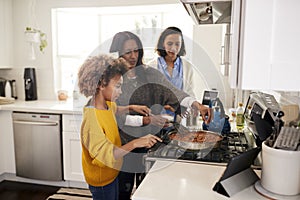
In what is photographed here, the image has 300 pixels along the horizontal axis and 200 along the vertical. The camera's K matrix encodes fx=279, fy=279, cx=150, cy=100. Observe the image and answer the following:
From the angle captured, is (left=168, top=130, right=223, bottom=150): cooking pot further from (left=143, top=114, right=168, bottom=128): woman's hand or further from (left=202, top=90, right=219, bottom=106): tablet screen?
(left=202, top=90, right=219, bottom=106): tablet screen

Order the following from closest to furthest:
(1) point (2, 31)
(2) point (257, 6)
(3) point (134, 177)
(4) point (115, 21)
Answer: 1. (2) point (257, 6)
2. (3) point (134, 177)
3. (1) point (2, 31)
4. (4) point (115, 21)

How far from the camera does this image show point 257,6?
2.08ft

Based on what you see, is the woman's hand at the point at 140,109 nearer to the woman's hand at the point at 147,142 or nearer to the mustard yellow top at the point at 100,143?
the mustard yellow top at the point at 100,143

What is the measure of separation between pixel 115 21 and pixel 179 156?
7.94ft

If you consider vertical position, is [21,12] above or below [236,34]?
above

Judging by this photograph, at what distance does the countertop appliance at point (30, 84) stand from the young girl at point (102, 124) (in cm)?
191

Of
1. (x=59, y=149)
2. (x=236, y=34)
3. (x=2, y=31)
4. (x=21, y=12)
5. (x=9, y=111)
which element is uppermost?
(x=21, y=12)

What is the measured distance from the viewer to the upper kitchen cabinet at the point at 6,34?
2968 mm

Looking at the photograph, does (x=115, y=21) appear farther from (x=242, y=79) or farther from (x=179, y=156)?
(x=242, y=79)

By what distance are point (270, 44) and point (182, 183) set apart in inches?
21.5

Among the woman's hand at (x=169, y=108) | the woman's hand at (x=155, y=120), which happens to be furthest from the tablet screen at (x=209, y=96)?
the woman's hand at (x=155, y=120)

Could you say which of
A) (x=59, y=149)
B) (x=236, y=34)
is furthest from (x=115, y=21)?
(x=236, y=34)

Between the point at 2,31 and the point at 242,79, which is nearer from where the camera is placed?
the point at 242,79

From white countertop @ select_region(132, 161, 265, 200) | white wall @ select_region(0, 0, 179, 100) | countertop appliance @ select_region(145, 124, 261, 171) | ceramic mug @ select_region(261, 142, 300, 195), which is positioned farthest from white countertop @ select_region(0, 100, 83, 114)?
ceramic mug @ select_region(261, 142, 300, 195)
